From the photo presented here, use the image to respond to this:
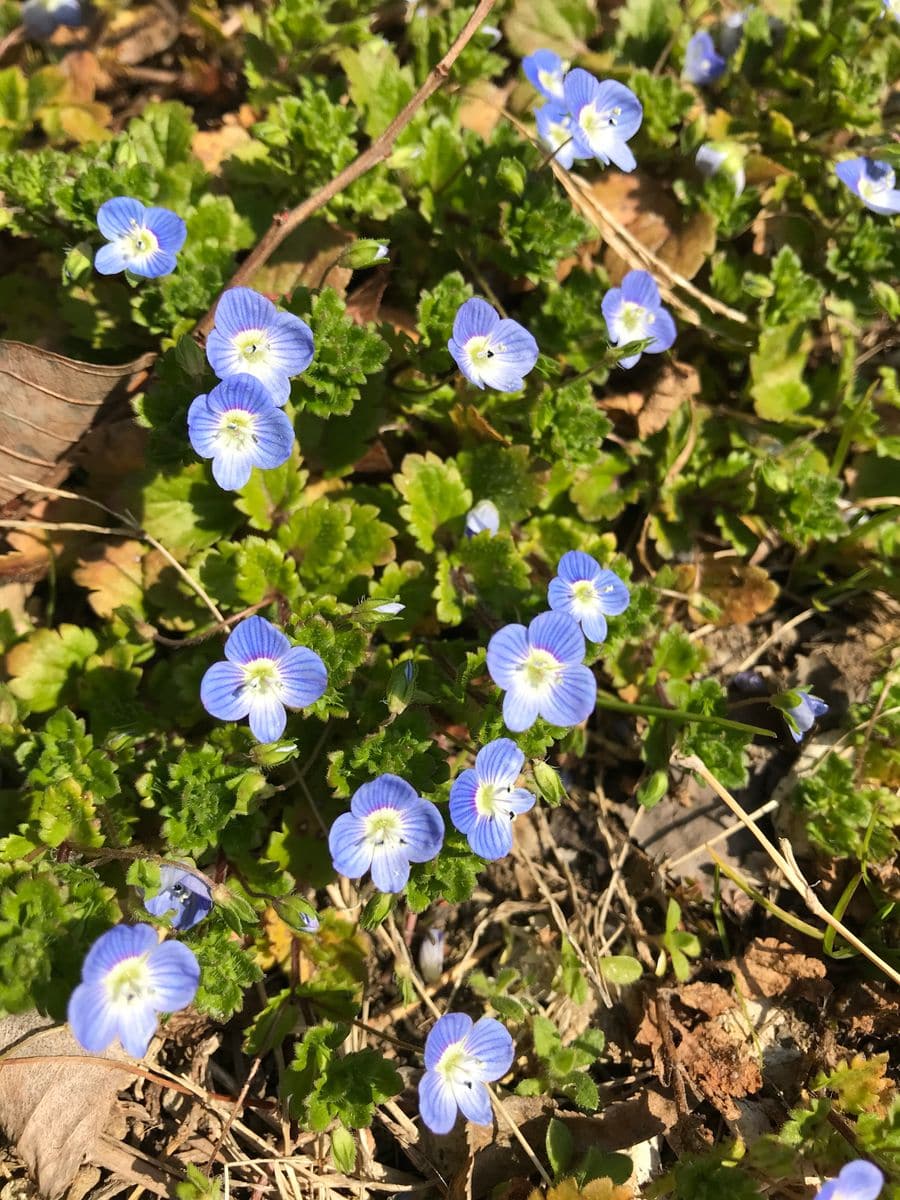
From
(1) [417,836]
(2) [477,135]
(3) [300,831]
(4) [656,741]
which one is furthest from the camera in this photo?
(2) [477,135]

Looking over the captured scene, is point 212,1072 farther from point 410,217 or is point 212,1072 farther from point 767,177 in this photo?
point 767,177

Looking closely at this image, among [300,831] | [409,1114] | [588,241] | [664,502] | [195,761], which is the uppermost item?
[588,241]

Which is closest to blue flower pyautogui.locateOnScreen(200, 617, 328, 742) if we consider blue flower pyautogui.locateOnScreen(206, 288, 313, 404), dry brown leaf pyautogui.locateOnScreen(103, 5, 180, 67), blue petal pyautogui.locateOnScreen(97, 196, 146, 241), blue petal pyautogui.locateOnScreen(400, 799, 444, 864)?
blue petal pyautogui.locateOnScreen(400, 799, 444, 864)

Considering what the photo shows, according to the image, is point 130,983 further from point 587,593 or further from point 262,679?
point 587,593

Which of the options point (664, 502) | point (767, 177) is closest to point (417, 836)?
point (664, 502)

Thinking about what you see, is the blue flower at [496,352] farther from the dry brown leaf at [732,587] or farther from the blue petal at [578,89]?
the dry brown leaf at [732,587]

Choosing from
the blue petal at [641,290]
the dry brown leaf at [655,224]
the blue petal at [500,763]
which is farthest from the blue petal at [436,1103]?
the dry brown leaf at [655,224]
